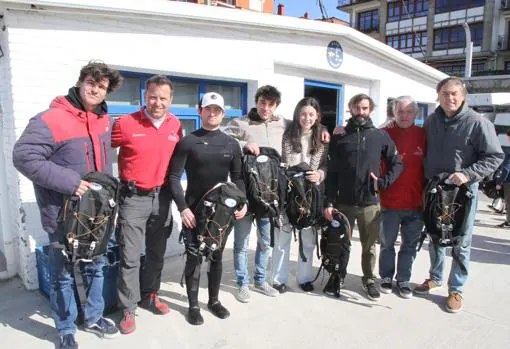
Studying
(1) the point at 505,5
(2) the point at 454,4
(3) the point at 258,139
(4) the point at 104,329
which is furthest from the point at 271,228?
(2) the point at 454,4

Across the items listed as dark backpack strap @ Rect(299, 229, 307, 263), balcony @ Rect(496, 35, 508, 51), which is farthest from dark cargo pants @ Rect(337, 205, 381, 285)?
balcony @ Rect(496, 35, 508, 51)

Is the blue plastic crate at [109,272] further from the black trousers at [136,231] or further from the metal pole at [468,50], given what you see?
the metal pole at [468,50]

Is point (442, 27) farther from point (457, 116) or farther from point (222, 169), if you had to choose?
point (222, 169)

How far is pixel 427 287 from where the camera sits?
382 cm

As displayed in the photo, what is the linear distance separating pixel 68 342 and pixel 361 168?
108 inches

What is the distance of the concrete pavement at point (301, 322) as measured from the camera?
295cm

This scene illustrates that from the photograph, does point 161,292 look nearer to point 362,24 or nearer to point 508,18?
point 508,18

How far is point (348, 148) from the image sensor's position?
3463mm

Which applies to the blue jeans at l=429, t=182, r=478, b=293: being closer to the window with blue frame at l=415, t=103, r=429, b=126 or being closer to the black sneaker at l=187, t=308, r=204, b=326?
the black sneaker at l=187, t=308, r=204, b=326

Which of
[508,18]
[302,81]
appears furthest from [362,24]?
[302,81]

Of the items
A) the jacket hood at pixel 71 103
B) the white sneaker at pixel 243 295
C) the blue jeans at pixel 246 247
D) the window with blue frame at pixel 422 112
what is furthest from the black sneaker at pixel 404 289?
the window with blue frame at pixel 422 112

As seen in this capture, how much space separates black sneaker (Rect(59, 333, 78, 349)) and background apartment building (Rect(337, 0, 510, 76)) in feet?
111

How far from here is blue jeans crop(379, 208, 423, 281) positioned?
3633 millimetres

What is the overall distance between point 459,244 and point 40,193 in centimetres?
349
